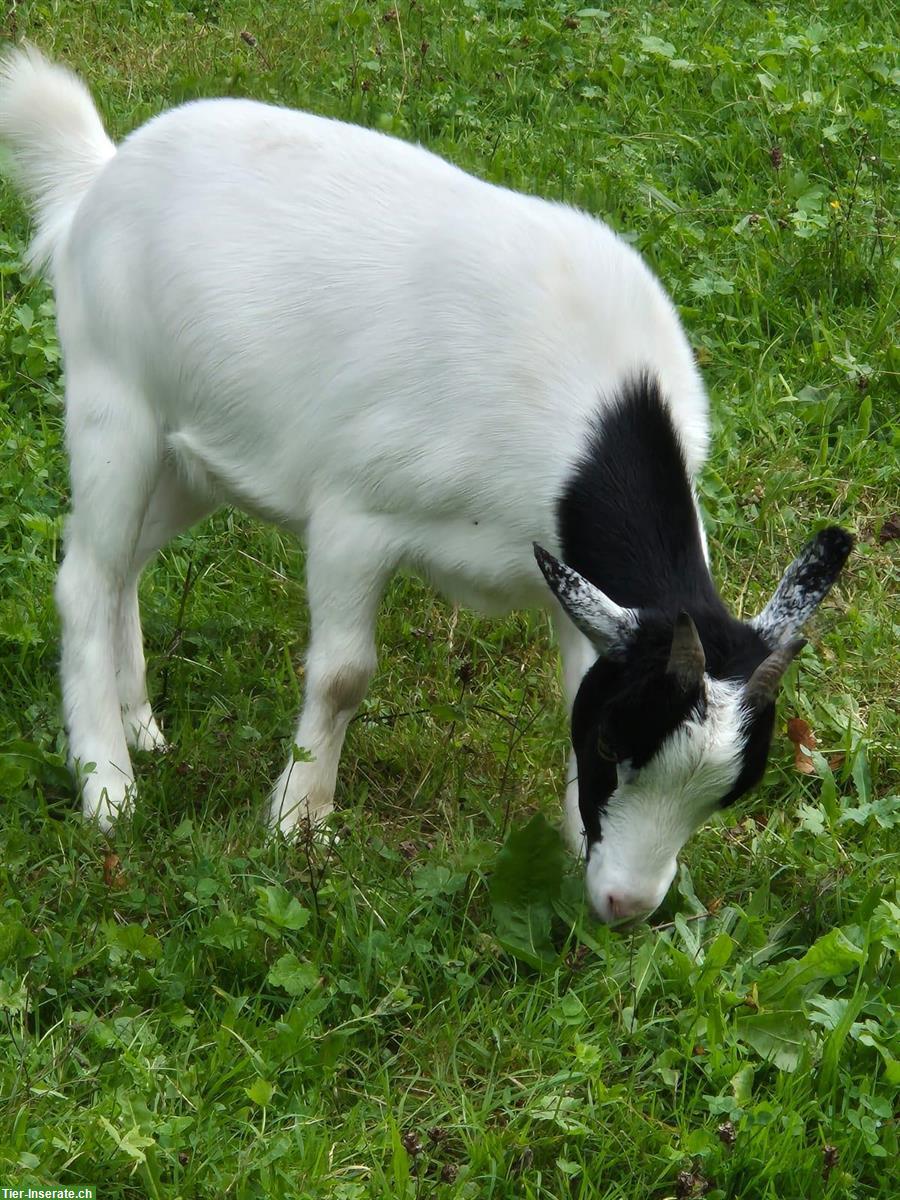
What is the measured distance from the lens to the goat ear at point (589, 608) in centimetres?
332

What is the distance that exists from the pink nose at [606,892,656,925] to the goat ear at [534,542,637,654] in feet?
1.66

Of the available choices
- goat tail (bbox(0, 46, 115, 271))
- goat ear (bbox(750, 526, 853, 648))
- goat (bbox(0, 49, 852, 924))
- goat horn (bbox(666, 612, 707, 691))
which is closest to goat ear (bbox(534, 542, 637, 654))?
goat (bbox(0, 49, 852, 924))

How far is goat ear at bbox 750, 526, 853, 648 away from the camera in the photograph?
343 centimetres

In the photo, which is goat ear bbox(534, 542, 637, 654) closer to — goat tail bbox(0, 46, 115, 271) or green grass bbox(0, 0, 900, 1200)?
green grass bbox(0, 0, 900, 1200)

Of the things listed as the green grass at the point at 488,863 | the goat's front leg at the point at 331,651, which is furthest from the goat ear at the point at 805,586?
the goat's front leg at the point at 331,651

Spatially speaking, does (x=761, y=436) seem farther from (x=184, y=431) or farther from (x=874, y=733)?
(x=184, y=431)

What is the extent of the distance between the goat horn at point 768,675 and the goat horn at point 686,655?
14 centimetres

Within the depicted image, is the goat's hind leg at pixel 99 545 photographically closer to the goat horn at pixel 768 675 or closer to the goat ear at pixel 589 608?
the goat ear at pixel 589 608

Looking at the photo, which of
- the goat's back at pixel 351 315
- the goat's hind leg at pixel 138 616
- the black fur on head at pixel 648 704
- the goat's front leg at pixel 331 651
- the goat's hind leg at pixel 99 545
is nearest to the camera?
the black fur on head at pixel 648 704

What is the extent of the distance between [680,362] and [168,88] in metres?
3.85

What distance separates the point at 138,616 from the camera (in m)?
4.68

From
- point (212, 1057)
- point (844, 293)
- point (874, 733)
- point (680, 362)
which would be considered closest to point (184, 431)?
point (680, 362)

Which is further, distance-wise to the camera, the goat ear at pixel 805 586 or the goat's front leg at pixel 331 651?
the goat's front leg at pixel 331 651

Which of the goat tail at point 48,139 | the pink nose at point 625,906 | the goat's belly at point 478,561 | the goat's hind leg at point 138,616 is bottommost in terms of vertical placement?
the goat's hind leg at point 138,616
